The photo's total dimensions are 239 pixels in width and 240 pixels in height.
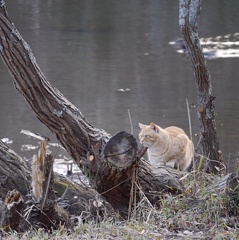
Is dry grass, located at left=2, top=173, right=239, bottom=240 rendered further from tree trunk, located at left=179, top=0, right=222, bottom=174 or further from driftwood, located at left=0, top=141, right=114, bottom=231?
tree trunk, located at left=179, top=0, right=222, bottom=174

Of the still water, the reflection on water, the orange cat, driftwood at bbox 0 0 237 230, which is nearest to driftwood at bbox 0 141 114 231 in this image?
driftwood at bbox 0 0 237 230

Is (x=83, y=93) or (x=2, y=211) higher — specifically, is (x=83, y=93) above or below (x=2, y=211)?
below

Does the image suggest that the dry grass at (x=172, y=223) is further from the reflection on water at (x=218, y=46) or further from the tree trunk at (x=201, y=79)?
the reflection on water at (x=218, y=46)

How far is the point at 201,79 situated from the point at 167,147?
1222 millimetres

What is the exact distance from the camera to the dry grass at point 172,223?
458cm

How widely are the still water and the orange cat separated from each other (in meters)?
1.10

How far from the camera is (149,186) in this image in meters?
5.80

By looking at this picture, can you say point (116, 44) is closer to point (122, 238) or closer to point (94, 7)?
point (94, 7)

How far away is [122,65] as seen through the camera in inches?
598

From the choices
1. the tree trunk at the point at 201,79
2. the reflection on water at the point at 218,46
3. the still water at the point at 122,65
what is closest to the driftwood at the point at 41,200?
the tree trunk at the point at 201,79

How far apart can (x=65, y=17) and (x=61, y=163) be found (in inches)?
512

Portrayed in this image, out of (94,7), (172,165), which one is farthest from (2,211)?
(94,7)

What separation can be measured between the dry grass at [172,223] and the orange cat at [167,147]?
6.95ft

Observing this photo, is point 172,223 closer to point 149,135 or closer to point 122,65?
point 149,135
